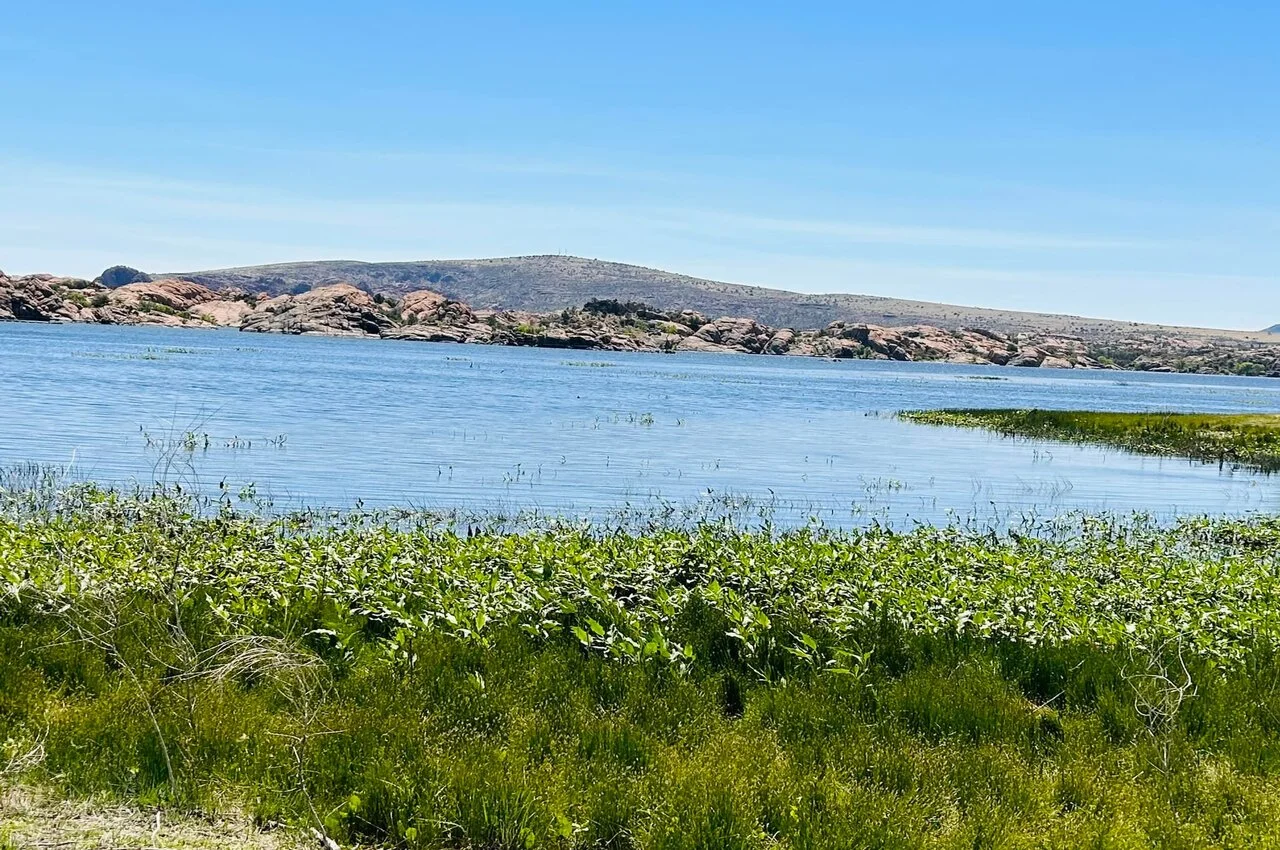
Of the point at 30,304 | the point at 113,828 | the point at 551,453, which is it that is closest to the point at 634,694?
the point at 113,828

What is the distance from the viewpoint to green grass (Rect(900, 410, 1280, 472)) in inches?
1775

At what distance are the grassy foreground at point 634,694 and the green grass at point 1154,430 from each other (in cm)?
3326

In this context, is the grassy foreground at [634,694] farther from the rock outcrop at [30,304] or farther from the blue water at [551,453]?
the rock outcrop at [30,304]

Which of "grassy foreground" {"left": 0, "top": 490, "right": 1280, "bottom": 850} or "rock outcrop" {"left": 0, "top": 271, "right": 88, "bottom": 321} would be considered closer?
"grassy foreground" {"left": 0, "top": 490, "right": 1280, "bottom": 850}

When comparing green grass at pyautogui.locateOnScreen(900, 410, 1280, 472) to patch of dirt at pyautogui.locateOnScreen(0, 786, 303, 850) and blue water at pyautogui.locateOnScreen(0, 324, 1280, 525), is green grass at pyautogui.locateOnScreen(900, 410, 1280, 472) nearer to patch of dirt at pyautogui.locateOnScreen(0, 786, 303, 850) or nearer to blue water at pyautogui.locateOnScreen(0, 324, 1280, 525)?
blue water at pyautogui.locateOnScreen(0, 324, 1280, 525)

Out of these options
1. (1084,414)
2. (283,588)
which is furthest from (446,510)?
(1084,414)

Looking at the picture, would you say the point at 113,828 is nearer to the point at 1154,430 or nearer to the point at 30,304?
the point at 1154,430

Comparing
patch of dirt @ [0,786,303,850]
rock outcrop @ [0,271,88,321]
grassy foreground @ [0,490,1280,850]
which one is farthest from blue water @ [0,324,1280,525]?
rock outcrop @ [0,271,88,321]

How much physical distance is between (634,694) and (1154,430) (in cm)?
4902

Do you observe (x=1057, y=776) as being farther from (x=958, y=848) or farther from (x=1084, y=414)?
(x=1084, y=414)

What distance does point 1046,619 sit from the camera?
40.9 feet

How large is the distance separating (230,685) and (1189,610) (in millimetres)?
10426

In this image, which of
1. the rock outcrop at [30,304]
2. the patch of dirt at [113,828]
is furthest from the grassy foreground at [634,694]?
the rock outcrop at [30,304]

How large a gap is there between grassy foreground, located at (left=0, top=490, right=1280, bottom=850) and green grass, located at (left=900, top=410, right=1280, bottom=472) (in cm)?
3326
